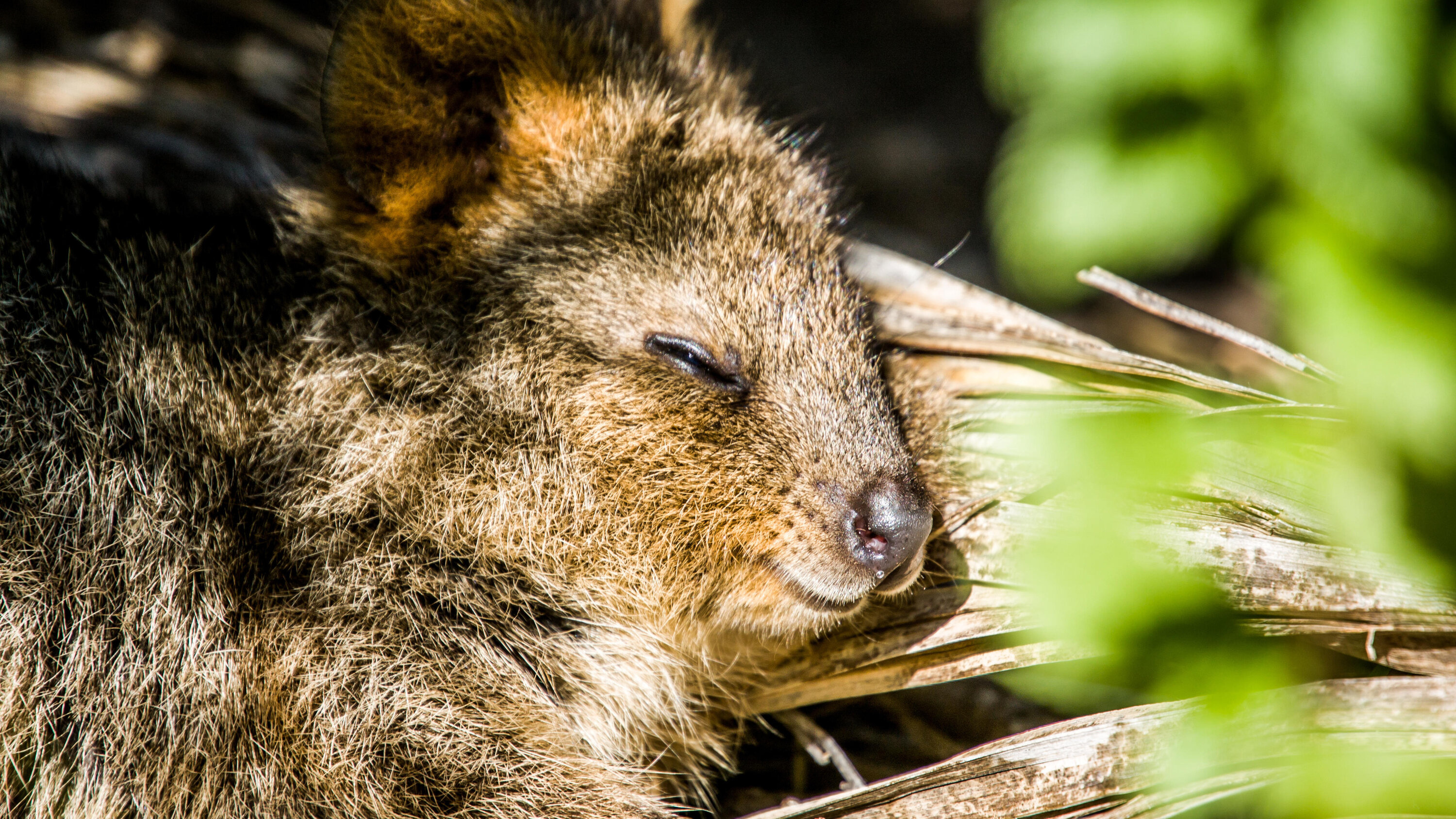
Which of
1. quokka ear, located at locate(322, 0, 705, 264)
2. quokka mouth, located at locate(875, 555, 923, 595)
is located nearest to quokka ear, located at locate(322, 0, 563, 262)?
quokka ear, located at locate(322, 0, 705, 264)

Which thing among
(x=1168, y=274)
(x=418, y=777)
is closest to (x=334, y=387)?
(x=418, y=777)

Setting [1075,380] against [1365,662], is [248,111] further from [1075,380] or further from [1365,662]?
[1365,662]

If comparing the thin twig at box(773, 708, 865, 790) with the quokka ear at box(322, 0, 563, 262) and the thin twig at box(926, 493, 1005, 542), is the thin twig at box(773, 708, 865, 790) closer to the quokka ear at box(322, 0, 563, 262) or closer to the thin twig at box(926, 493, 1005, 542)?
the thin twig at box(926, 493, 1005, 542)

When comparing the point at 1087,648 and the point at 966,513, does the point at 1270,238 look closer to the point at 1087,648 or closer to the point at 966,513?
the point at 1087,648

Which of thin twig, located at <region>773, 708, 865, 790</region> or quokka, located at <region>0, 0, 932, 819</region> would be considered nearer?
quokka, located at <region>0, 0, 932, 819</region>

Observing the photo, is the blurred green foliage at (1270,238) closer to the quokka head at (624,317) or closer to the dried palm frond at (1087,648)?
the dried palm frond at (1087,648)

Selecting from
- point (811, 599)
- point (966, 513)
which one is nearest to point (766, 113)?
point (966, 513)
